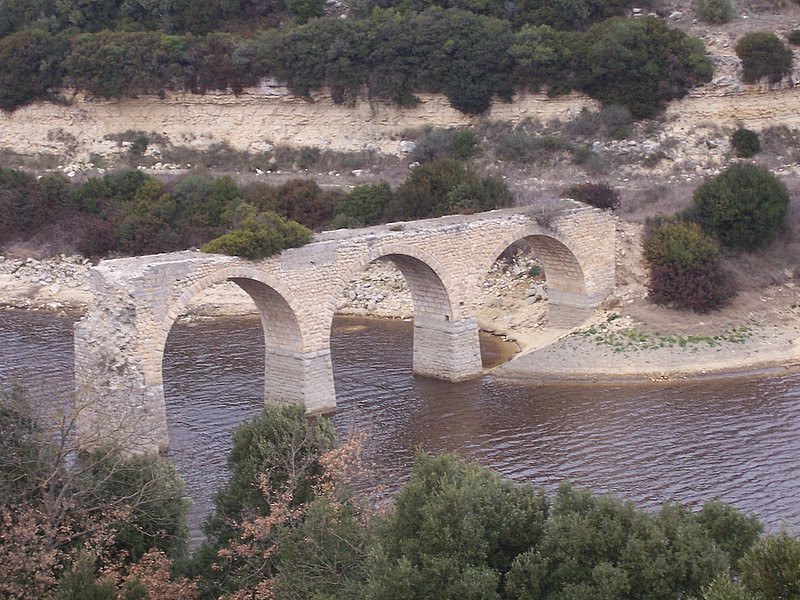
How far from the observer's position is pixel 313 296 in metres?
25.1

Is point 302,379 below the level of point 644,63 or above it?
below

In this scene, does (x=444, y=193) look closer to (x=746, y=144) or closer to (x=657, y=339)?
(x=657, y=339)

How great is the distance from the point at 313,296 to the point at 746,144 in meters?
21.9

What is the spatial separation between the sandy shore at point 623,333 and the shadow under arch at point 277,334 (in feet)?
19.5

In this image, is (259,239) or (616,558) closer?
(616,558)

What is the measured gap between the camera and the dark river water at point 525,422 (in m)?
21.8

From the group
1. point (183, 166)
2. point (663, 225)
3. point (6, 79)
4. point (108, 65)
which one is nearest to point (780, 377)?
point (663, 225)

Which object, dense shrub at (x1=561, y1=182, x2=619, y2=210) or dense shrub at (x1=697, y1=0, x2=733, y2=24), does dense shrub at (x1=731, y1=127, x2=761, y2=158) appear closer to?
dense shrub at (x1=697, y1=0, x2=733, y2=24)

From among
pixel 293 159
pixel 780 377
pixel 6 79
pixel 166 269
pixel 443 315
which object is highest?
pixel 6 79

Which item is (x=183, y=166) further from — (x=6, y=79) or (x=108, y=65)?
(x=6, y=79)

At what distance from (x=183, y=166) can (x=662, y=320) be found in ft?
82.9

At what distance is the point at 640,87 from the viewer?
43062 mm

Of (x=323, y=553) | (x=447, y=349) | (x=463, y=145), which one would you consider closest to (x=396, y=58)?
(x=463, y=145)

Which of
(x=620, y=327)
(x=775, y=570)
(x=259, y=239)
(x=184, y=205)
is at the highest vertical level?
(x=184, y=205)
